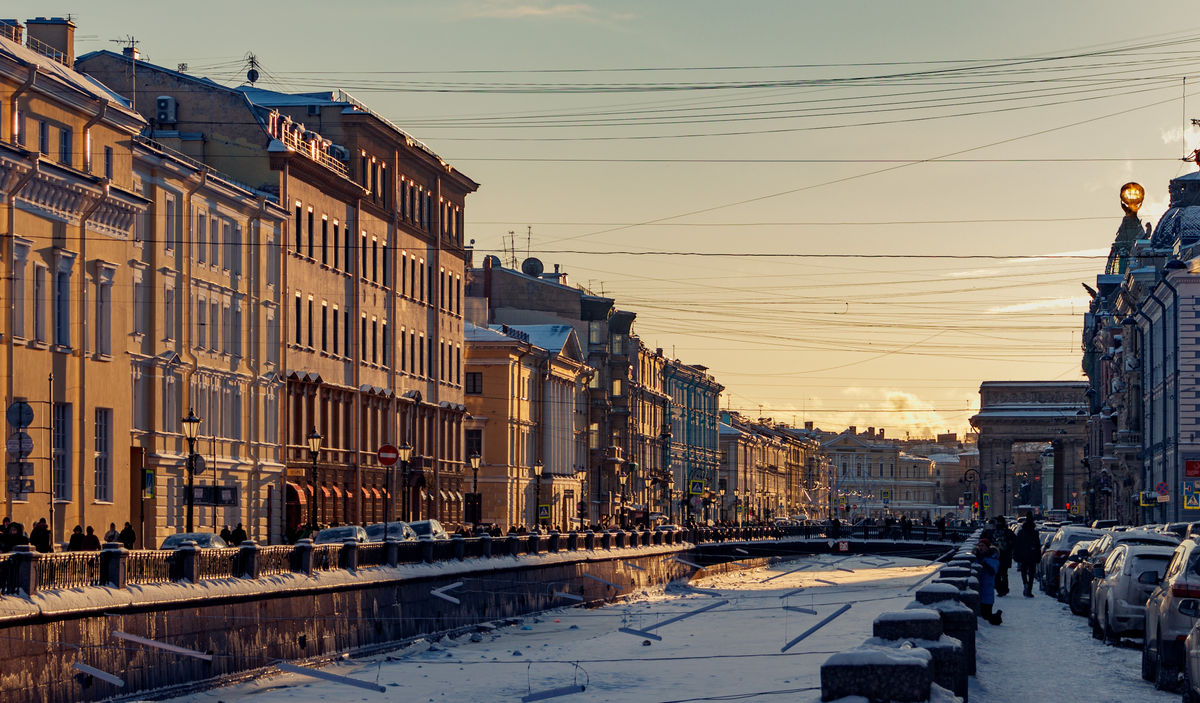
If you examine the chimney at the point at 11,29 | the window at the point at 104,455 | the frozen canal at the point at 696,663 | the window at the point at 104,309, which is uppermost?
the chimney at the point at 11,29

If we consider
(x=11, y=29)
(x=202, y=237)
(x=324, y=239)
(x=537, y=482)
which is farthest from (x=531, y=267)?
(x=11, y=29)

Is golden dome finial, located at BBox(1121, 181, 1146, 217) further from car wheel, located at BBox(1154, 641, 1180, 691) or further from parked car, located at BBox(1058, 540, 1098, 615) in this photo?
car wheel, located at BBox(1154, 641, 1180, 691)

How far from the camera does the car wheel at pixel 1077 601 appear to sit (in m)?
37.1

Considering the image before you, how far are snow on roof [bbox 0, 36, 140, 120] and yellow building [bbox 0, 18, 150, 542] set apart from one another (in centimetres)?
8

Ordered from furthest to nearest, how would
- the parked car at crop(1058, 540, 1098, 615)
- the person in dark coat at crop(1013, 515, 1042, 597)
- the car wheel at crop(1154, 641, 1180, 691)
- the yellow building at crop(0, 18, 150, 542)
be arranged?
the person in dark coat at crop(1013, 515, 1042, 597)
the yellow building at crop(0, 18, 150, 542)
the parked car at crop(1058, 540, 1098, 615)
the car wheel at crop(1154, 641, 1180, 691)

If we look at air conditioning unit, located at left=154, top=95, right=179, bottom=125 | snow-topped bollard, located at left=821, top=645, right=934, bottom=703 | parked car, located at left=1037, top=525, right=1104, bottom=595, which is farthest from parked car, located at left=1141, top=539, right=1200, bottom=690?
air conditioning unit, located at left=154, top=95, right=179, bottom=125

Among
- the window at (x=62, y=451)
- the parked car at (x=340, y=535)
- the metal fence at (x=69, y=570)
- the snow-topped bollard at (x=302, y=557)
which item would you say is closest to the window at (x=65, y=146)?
the window at (x=62, y=451)

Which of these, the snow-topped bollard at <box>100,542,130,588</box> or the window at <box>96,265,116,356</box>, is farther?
the window at <box>96,265,116,356</box>

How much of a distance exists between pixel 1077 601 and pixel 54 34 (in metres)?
36.9

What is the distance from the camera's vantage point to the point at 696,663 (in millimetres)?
34156

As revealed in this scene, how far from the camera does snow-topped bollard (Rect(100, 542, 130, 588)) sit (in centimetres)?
2989

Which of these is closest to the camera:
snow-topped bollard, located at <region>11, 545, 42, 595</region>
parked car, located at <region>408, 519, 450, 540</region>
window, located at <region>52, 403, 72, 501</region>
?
snow-topped bollard, located at <region>11, 545, 42, 595</region>

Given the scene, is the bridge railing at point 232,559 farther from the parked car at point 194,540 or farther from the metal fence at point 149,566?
the parked car at point 194,540

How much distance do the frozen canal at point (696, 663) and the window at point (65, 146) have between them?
16.4m
